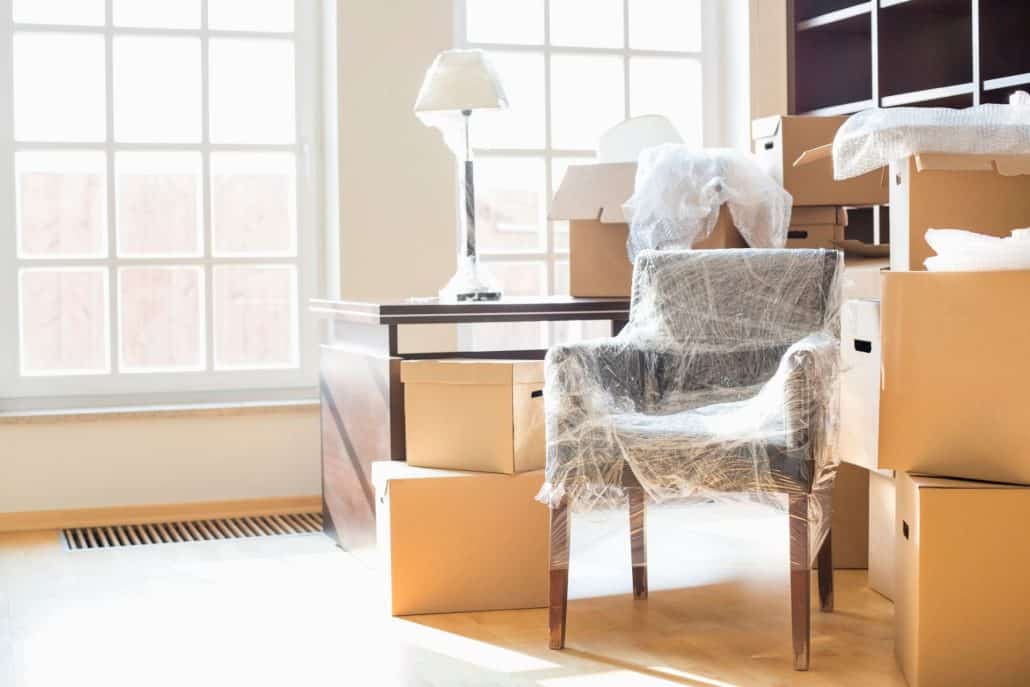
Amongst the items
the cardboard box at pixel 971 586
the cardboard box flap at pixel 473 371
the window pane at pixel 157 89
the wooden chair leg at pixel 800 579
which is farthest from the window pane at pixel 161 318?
the cardboard box at pixel 971 586

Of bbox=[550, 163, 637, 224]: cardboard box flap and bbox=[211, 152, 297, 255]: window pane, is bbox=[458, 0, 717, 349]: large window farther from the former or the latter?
bbox=[550, 163, 637, 224]: cardboard box flap

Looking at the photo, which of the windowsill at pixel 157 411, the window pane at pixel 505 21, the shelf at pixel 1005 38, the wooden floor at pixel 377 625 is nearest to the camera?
the wooden floor at pixel 377 625

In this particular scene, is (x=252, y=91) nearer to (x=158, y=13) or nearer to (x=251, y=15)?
(x=251, y=15)

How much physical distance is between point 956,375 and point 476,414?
3.19ft

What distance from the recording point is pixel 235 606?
2.78m

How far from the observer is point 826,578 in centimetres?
270

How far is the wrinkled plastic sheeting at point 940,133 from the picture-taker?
2.31m

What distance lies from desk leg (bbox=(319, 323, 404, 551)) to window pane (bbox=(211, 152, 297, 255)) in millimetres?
Answer: 668

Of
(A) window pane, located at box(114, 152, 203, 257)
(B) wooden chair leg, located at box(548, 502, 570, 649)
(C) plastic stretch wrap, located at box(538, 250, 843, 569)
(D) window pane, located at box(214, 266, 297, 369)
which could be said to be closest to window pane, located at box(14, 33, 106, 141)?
(A) window pane, located at box(114, 152, 203, 257)

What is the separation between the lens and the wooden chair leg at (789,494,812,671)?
7.48ft

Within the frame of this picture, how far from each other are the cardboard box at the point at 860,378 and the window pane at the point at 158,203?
209 centimetres

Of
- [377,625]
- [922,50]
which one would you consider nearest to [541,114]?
[922,50]

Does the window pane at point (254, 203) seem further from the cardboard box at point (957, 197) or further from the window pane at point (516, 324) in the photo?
the cardboard box at point (957, 197)

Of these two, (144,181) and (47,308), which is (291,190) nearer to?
(144,181)
